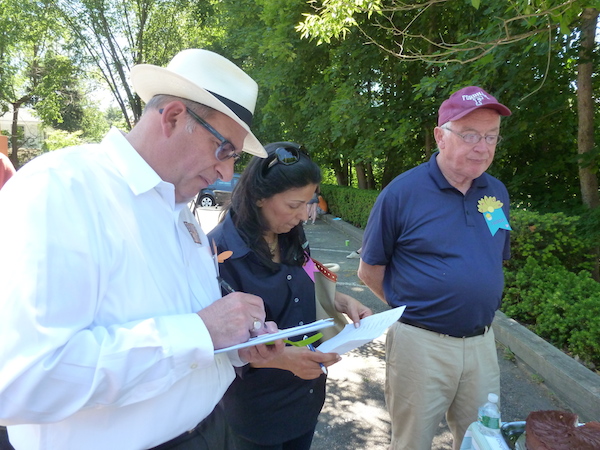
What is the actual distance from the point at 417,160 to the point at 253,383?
10437mm

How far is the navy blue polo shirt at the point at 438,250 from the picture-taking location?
2.12 meters

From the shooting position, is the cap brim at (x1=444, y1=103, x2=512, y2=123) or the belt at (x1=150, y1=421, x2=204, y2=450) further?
the cap brim at (x1=444, y1=103, x2=512, y2=123)

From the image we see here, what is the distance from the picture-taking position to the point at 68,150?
1.13m

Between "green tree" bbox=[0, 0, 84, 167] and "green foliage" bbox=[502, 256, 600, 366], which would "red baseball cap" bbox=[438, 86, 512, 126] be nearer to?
"green foliage" bbox=[502, 256, 600, 366]

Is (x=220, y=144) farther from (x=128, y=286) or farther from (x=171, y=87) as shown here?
(x=128, y=286)

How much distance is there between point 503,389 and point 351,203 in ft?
33.3

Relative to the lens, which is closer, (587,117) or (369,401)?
(369,401)

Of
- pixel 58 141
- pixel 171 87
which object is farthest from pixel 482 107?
pixel 58 141

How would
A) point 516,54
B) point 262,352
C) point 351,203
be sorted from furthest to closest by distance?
point 351,203 < point 516,54 < point 262,352

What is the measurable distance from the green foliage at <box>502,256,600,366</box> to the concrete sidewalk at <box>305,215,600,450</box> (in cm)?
16

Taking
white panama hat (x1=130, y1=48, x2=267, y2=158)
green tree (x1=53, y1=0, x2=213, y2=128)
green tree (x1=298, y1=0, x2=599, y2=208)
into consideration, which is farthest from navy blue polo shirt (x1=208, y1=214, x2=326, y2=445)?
green tree (x1=53, y1=0, x2=213, y2=128)

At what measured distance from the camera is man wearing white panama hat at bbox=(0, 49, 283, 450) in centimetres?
88

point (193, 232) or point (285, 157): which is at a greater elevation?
point (285, 157)

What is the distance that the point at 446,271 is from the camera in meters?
2.11
